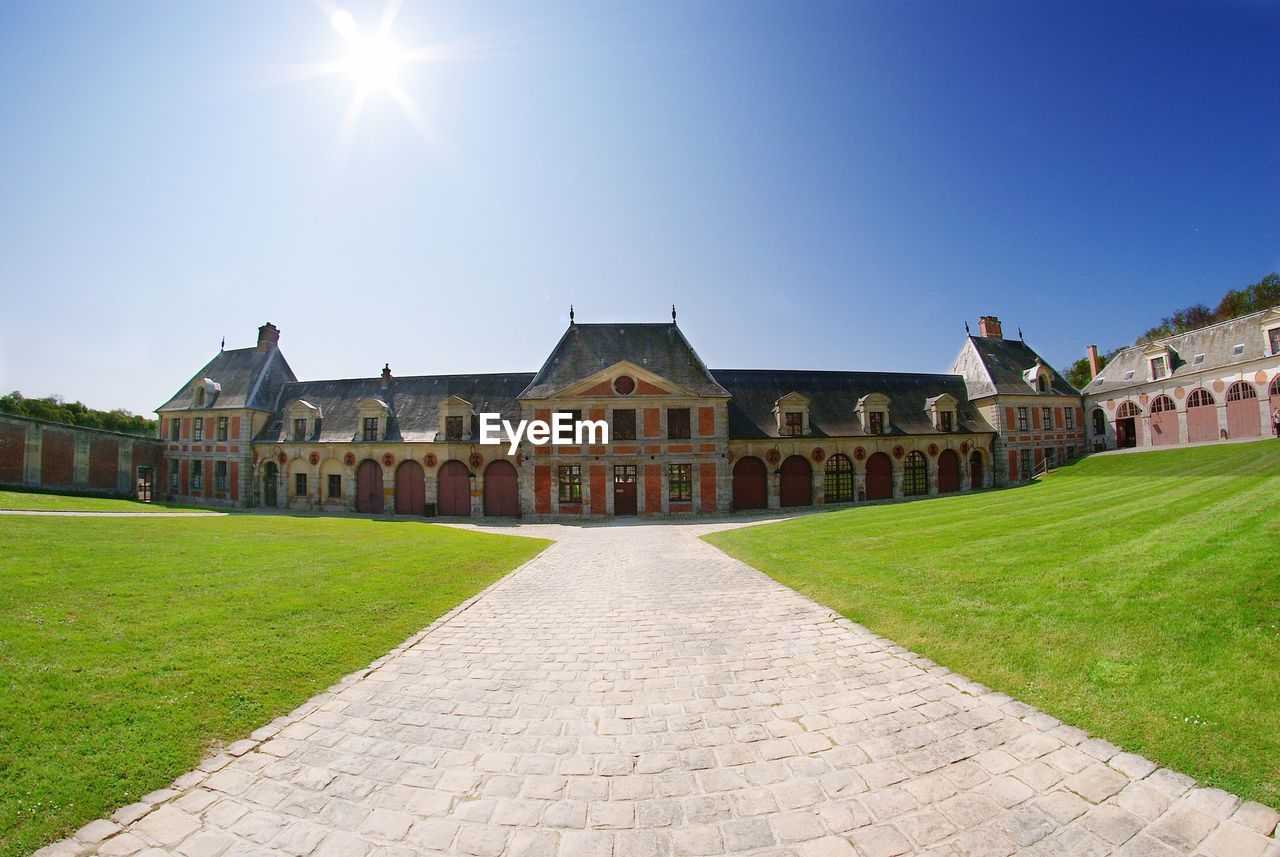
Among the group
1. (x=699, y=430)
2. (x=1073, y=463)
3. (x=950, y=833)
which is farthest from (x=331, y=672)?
(x=1073, y=463)

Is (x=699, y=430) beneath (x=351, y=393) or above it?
beneath

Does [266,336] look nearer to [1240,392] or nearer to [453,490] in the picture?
[453,490]

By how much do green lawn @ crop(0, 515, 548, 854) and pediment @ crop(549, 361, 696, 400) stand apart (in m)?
15.9

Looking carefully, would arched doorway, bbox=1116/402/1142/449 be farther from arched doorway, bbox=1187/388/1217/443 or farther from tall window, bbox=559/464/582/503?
tall window, bbox=559/464/582/503

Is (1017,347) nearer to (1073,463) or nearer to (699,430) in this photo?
(1073,463)

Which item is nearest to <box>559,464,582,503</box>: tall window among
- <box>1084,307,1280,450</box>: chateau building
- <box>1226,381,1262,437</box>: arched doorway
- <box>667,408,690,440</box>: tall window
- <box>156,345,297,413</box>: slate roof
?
<box>667,408,690,440</box>: tall window

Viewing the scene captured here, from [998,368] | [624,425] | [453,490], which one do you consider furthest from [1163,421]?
[453,490]

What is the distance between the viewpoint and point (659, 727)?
4297mm

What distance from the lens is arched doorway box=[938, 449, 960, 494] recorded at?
3016 centimetres

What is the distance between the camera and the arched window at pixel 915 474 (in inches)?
1168

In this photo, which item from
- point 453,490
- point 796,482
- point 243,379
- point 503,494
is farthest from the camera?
point 243,379

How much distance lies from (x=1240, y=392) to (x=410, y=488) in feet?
161

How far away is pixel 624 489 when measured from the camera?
1037 inches

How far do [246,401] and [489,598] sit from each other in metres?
32.5
